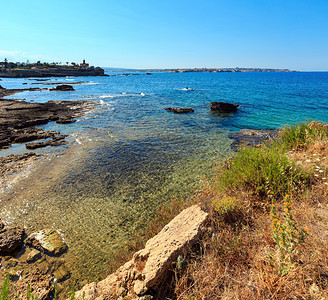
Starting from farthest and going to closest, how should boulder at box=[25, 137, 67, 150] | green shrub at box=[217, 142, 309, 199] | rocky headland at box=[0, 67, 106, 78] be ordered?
rocky headland at box=[0, 67, 106, 78], boulder at box=[25, 137, 67, 150], green shrub at box=[217, 142, 309, 199]

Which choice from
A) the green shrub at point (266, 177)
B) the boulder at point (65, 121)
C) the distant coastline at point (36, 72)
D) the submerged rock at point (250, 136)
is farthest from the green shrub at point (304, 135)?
the distant coastline at point (36, 72)

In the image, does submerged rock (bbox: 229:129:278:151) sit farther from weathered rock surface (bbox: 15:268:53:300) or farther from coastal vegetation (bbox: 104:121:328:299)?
weathered rock surface (bbox: 15:268:53:300)

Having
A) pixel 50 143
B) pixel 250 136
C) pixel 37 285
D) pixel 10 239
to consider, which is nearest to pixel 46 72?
pixel 50 143

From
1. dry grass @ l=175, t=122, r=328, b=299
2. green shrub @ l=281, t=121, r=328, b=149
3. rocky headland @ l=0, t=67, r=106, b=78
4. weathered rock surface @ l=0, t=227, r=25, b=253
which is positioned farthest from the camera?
rocky headland @ l=0, t=67, r=106, b=78

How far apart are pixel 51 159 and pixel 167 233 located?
11711mm

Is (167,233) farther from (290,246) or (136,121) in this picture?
(136,121)

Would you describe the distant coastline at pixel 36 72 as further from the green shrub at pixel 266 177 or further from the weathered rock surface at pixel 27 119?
the green shrub at pixel 266 177

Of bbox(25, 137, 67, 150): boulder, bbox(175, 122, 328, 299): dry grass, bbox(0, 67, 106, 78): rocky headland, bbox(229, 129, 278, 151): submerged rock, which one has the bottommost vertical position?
bbox(25, 137, 67, 150): boulder

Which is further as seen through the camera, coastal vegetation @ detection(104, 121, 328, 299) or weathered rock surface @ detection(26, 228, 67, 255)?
weathered rock surface @ detection(26, 228, 67, 255)

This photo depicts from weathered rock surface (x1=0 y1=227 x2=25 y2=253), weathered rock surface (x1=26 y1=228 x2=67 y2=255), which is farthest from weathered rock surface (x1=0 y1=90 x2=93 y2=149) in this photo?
weathered rock surface (x1=26 y1=228 x2=67 y2=255)

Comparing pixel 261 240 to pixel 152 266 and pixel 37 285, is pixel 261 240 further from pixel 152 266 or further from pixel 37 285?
pixel 37 285

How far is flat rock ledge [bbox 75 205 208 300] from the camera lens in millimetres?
3359

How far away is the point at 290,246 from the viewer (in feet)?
10.4

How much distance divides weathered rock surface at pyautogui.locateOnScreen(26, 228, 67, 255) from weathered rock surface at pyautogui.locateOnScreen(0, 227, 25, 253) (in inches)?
10.7
